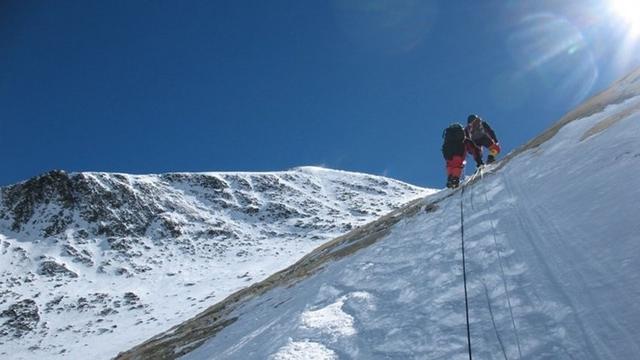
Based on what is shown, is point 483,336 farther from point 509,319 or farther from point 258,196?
point 258,196

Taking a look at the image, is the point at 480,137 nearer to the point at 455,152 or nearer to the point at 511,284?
the point at 455,152

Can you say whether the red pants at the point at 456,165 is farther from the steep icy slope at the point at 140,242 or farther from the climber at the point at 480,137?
the steep icy slope at the point at 140,242

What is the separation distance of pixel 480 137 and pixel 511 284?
12940mm

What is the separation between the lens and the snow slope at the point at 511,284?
17.0 feet

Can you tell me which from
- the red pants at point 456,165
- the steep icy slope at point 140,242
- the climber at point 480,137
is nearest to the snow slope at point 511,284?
the red pants at point 456,165

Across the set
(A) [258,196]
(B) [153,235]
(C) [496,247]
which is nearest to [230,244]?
(B) [153,235]

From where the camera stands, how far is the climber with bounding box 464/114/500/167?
18.6 m

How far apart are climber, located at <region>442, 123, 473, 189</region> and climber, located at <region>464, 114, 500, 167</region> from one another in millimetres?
1346

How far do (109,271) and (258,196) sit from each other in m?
41.3

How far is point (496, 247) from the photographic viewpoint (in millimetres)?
8023

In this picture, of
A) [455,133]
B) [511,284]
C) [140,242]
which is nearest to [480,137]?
[455,133]

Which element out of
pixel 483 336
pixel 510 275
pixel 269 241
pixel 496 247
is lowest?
pixel 483 336

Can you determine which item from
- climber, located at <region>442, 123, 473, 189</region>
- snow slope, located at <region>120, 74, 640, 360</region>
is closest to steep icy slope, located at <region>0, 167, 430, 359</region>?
climber, located at <region>442, 123, 473, 189</region>

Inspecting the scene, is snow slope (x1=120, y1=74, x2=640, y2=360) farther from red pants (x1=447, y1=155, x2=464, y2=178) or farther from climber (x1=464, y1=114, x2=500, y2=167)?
climber (x1=464, y1=114, x2=500, y2=167)
